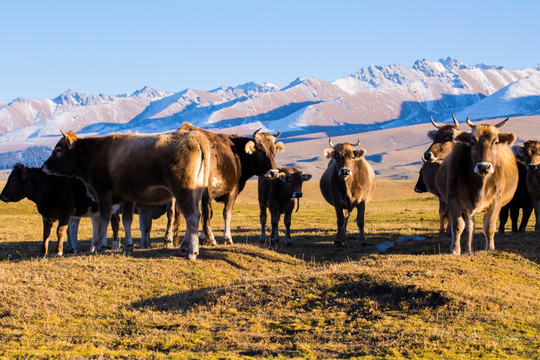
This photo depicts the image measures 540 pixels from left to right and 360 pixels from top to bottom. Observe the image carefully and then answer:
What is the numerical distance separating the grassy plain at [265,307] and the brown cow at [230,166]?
1831 millimetres

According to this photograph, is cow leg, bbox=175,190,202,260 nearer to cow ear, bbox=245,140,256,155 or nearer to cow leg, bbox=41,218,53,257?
cow ear, bbox=245,140,256,155

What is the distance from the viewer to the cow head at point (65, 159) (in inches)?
694

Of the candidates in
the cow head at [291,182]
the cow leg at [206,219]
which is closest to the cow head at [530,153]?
the cow head at [291,182]

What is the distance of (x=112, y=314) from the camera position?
460 inches

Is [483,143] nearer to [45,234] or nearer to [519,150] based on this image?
[519,150]

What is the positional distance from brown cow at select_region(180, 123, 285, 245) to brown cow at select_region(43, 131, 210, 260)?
152 centimetres

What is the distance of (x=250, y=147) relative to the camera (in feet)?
64.0

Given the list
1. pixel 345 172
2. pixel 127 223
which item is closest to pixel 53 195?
pixel 127 223

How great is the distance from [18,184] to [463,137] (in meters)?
13.4

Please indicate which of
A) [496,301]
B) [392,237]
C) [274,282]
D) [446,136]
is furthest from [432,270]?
[392,237]

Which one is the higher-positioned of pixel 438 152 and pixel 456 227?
pixel 438 152

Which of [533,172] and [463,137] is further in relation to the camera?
[533,172]

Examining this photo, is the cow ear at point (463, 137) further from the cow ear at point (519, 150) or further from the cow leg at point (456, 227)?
the cow ear at point (519, 150)

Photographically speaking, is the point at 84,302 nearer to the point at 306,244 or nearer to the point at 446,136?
the point at 306,244
